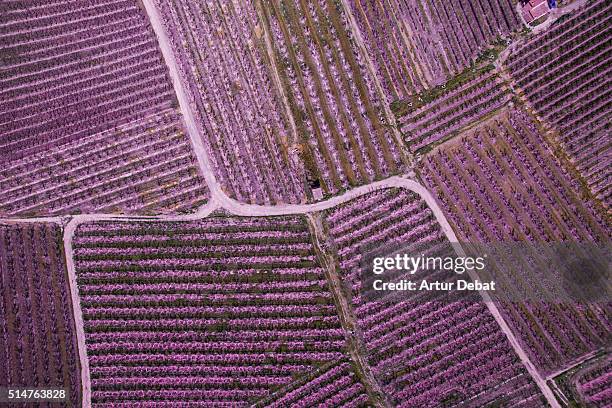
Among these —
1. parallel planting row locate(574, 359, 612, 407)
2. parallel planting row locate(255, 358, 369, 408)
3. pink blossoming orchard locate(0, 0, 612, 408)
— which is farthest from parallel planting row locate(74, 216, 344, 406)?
parallel planting row locate(574, 359, 612, 407)

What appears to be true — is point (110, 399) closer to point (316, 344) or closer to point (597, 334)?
point (316, 344)

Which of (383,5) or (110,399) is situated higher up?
(383,5)

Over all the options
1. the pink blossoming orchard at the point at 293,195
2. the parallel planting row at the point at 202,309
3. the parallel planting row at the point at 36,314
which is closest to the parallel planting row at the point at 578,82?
the pink blossoming orchard at the point at 293,195

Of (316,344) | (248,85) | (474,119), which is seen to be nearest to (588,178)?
(474,119)

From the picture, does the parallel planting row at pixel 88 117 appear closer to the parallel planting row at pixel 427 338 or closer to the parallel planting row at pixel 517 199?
the parallel planting row at pixel 427 338

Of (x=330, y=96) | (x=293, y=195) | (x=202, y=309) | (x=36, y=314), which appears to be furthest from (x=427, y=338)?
(x=36, y=314)

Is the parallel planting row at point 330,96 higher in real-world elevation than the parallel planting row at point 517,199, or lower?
higher

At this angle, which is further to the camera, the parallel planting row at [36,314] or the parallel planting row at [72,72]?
the parallel planting row at [72,72]
